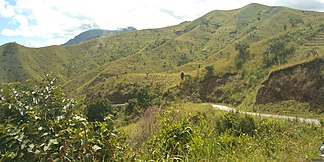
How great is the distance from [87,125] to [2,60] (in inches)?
6132

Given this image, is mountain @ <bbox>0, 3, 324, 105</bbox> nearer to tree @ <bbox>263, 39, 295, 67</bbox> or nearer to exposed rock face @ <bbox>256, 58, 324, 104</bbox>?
tree @ <bbox>263, 39, 295, 67</bbox>

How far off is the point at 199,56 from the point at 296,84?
71911 mm

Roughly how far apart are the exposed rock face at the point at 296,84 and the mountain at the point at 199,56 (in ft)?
4.70

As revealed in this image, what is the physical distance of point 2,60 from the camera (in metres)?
139

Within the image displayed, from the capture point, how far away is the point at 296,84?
106ft

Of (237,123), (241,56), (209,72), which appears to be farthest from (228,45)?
(237,123)

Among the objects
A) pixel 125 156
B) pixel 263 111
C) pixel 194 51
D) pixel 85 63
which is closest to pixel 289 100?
pixel 263 111

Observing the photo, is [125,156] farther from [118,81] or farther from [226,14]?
[226,14]

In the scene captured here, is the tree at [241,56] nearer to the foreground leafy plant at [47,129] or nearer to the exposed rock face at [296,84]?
the exposed rock face at [296,84]

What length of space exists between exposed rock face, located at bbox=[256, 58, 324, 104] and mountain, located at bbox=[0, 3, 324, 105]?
4.70 ft

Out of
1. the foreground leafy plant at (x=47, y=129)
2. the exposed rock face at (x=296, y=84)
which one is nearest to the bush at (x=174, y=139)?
the foreground leafy plant at (x=47, y=129)

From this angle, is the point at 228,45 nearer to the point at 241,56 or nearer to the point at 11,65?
the point at 241,56

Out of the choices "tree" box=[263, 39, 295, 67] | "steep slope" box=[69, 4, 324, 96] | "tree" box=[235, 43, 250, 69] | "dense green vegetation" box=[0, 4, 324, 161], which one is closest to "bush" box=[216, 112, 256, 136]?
"dense green vegetation" box=[0, 4, 324, 161]

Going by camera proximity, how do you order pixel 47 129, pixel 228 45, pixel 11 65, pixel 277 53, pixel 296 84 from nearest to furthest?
pixel 47 129 → pixel 296 84 → pixel 277 53 → pixel 228 45 → pixel 11 65
